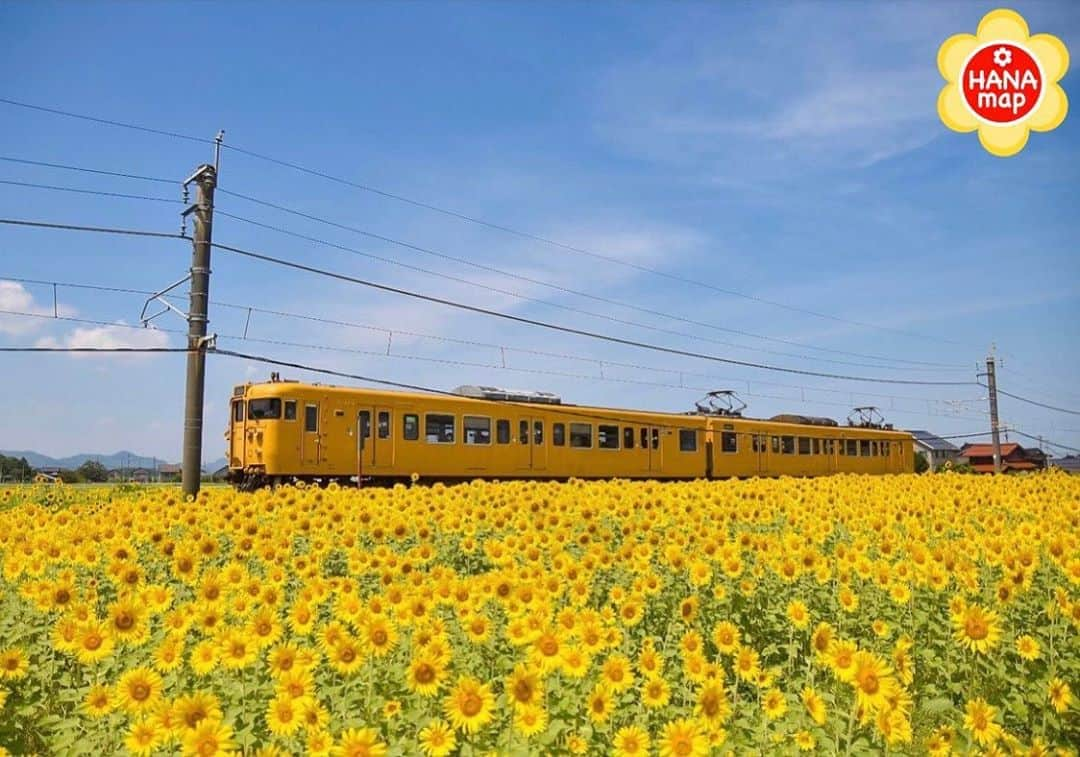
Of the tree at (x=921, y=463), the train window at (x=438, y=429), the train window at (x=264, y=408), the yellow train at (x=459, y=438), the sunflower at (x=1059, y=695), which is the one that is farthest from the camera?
the tree at (x=921, y=463)

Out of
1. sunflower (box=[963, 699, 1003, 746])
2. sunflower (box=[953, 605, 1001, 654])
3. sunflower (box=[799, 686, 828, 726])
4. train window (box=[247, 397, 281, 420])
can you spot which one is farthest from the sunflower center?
train window (box=[247, 397, 281, 420])

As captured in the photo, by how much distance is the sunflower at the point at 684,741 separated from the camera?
3111mm

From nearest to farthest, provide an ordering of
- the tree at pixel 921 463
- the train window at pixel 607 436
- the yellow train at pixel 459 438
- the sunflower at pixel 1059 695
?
the sunflower at pixel 1059 695 < the yellow train at pixel 459 438 < the train window at pixel 607 436 < the tree at pixel 921 463

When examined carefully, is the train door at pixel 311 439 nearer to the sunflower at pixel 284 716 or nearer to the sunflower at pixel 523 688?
the sunflower at pixel 284 716

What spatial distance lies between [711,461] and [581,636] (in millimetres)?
24534

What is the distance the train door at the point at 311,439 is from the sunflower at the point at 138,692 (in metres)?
15.1

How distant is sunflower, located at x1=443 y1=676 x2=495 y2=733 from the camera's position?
322cm

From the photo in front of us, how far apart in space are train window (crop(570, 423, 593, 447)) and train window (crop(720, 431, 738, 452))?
6.51 m

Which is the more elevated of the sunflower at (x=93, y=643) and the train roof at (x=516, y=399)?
the train roof at (x=516, y=399)

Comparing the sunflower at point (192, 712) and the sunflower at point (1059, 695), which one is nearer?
the sunflower at point (192, 712)

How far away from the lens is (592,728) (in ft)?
12.0

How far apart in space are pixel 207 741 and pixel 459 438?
17.4 meters

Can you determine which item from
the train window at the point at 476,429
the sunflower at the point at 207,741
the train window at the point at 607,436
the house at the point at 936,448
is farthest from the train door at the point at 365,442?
the house at the point at 936,448

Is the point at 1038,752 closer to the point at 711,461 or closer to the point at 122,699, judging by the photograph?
the point at 122,699
